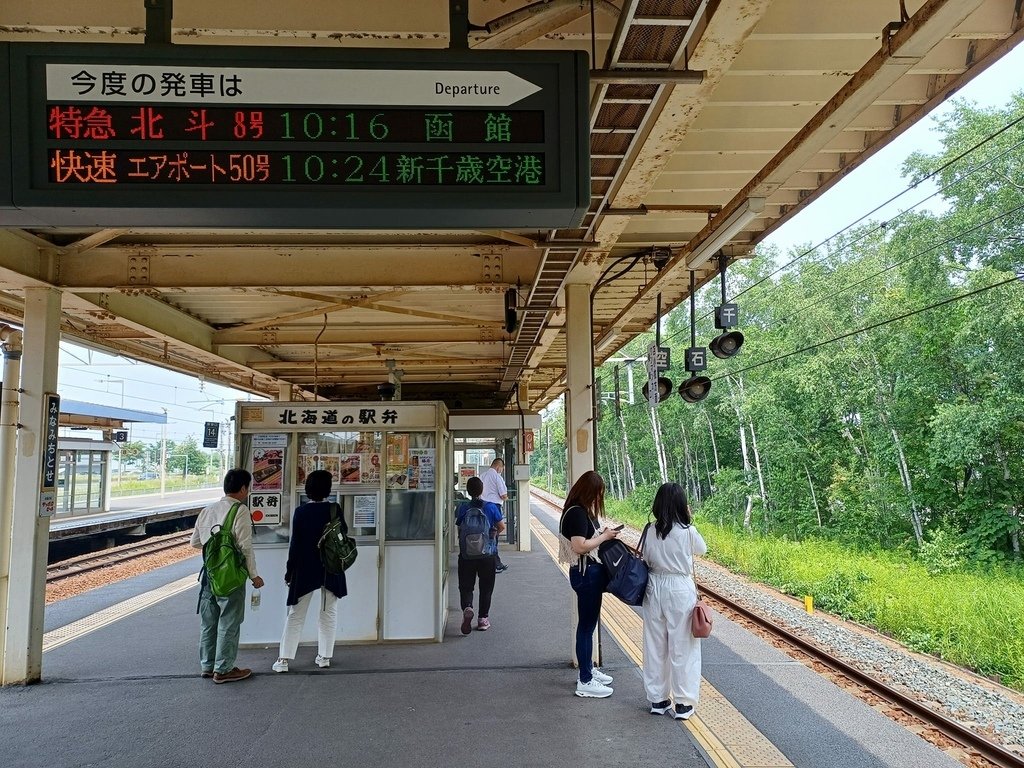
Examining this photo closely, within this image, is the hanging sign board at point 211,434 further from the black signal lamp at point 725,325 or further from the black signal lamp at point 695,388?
the black signal lamp at point 725,325

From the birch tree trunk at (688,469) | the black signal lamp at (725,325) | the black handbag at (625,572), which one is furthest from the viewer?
the birch tree trunk at (688,469)

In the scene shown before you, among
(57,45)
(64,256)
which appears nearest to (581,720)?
(57,45)

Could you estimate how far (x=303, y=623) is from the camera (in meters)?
5.93

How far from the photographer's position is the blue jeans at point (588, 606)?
513 centimetres

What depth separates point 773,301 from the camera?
2806 centimetres

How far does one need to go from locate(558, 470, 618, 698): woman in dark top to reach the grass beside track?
4.63m

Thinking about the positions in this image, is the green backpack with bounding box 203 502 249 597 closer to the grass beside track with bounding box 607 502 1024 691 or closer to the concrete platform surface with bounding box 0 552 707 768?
the concrete platform surface with bounding box 0 552 707 768

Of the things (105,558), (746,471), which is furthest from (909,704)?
(746,471)

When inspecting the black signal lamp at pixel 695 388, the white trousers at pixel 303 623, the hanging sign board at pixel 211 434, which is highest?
the black signal lamp at pixel 695 388

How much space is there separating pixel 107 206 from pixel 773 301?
28.3m

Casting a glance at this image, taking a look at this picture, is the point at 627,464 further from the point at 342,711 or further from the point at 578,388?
the point at 342,711

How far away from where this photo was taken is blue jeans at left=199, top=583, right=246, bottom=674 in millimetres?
5480

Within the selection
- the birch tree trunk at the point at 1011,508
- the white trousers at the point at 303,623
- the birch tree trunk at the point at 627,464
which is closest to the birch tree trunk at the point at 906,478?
the birch tree trunk at the point at 1011,508

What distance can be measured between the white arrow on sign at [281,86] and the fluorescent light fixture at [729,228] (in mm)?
2528
